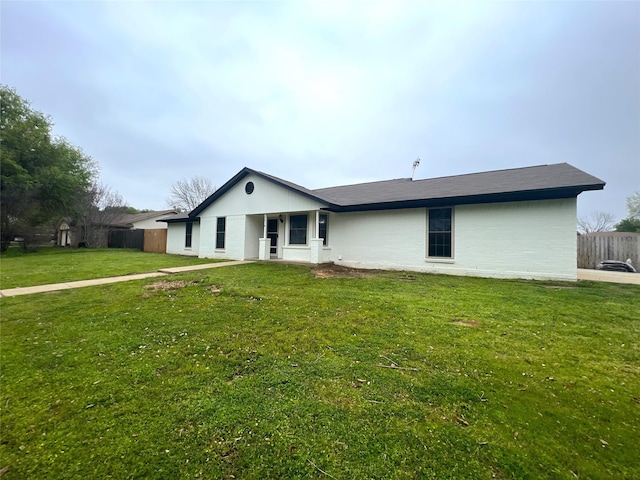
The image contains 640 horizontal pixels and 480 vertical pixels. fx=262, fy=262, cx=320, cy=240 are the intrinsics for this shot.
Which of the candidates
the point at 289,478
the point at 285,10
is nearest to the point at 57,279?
the point at 289,478

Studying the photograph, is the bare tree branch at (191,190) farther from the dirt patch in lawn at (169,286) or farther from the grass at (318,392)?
the grass at (318,392)

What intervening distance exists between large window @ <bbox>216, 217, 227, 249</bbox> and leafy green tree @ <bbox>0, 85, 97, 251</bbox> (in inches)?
610

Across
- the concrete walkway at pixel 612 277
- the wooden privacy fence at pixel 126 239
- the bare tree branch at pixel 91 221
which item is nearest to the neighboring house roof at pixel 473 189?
the concrete walkway at pixel 612 277

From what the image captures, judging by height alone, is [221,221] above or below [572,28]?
below

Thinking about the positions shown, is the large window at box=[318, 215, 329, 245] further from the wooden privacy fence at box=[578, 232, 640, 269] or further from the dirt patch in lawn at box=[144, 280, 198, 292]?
the wooden privacy fence at box=[578, 232, 640, 269]

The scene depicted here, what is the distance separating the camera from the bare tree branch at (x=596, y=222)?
45.3 meters

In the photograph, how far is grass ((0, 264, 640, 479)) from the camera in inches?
74.1

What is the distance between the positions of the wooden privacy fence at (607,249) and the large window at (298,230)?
1461 cm

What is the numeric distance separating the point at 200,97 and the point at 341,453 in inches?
856

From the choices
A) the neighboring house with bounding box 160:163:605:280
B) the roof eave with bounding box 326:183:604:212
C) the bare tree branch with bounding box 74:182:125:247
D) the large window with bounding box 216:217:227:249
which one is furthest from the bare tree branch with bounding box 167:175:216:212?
the roof eave with bounding box 326:183:604:212

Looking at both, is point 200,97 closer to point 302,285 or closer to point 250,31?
point 250,31

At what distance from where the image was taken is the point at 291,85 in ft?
56.6

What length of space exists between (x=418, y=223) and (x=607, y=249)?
34.3 ft

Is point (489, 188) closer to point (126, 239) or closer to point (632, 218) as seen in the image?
point (126, 239)
